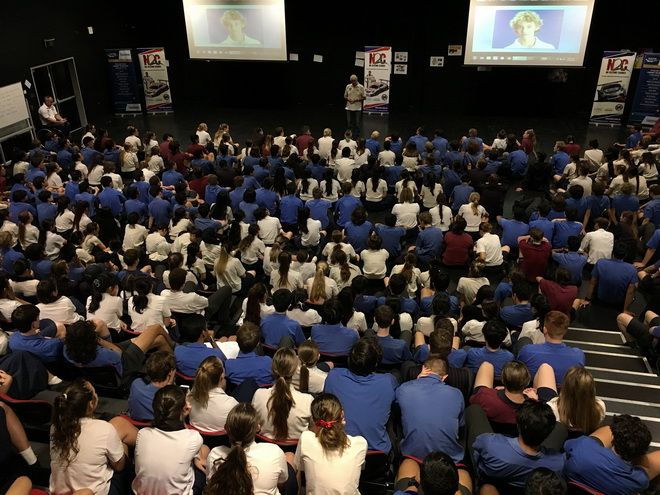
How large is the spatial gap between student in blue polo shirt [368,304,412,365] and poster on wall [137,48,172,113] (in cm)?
1206

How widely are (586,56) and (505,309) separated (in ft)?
34.4

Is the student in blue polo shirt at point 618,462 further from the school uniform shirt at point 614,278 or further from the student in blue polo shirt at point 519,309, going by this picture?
the school uniform shirt at point 614,278

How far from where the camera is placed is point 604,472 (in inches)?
119

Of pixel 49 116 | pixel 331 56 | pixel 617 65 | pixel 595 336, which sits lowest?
pixel 595 336

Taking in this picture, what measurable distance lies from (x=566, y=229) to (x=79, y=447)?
603 cm

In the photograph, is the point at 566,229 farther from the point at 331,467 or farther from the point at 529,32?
the point at 529,32

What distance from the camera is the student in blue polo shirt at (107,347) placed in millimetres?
4047

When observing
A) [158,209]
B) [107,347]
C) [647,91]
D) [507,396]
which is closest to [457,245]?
[507,396]

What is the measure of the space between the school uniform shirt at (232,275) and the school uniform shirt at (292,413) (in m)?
2.58

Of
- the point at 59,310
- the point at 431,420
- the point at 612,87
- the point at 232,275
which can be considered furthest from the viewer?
the point at 612,87

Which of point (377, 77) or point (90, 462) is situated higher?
point (377, 77)

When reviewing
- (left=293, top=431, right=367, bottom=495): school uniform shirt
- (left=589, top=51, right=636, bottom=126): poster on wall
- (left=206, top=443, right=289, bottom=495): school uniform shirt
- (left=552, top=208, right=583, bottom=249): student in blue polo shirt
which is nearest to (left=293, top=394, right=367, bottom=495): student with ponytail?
(left=293, top=431, right=367, bottom=495): school uniform shirt

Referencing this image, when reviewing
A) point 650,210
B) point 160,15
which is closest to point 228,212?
point 650,210

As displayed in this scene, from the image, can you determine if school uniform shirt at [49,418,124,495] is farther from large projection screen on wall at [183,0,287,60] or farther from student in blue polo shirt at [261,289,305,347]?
large projection screen on wall at [183,0,287,60]
